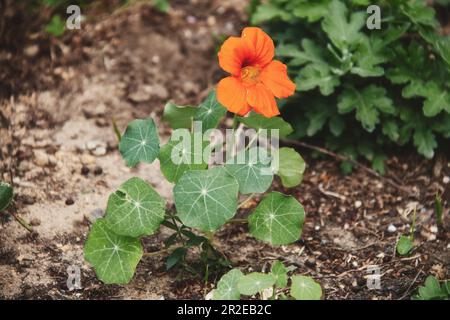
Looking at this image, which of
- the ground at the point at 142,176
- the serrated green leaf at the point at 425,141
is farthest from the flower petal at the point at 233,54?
the serrated green leaf at the point at 425,141

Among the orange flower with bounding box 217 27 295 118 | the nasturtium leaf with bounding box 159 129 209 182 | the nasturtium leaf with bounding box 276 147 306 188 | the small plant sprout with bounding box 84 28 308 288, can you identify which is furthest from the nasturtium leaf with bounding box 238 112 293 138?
the nasturtium leaf with bounding box 159 129 209 182

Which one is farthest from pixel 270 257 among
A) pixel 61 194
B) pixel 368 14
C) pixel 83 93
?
pixel 83 93

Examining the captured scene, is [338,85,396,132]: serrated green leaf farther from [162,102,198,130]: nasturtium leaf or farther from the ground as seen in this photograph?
[162,102,198,130]: nasturtium leaf

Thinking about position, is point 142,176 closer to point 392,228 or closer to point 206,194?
point 206,194

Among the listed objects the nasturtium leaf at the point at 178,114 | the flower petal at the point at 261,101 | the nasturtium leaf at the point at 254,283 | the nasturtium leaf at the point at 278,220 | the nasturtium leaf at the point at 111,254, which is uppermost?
the flower petal at the point at 261,101

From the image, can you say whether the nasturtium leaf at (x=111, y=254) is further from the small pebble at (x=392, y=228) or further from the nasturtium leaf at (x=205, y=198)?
the small pebble at (x=392, y=228)

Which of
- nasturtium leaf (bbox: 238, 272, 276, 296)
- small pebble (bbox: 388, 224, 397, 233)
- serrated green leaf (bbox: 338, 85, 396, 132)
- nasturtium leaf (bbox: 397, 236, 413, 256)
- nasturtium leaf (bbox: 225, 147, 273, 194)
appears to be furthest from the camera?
serrated green leaf (bbox: 338, 85, 396, 132)

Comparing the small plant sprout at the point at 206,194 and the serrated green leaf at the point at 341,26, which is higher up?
the serrated green leaf at the point at 341,26
